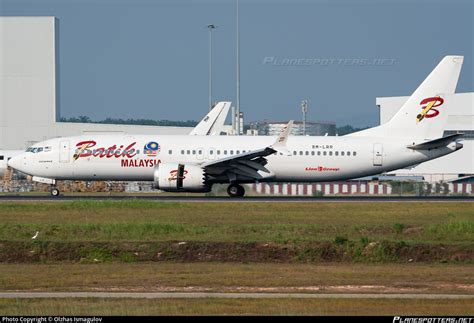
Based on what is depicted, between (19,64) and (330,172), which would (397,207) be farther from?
(19,64)

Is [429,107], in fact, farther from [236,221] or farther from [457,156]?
[457,156]

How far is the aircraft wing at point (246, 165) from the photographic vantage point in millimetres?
51250

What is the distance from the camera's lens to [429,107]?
5491 centimetres

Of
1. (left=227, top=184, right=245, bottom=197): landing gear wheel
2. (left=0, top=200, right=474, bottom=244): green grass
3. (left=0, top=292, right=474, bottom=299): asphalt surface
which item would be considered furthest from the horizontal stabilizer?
(left=0, top=292, right=474, bottom=299): asphalt surface

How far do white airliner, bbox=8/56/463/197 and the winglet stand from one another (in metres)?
0.05

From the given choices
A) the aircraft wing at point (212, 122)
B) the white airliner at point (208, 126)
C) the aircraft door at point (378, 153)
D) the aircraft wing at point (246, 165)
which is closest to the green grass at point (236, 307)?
the aircraft wing at point (246, 165)

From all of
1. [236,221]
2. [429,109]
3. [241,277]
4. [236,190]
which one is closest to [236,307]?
[241,277]

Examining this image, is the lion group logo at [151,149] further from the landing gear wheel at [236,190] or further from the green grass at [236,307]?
the green grass at [236,307]

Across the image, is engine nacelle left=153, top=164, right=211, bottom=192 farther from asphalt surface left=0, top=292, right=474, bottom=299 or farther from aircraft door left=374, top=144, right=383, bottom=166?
asphalt surface left=0, top=292, right=474, bottom=299

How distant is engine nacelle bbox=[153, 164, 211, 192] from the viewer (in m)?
50.0

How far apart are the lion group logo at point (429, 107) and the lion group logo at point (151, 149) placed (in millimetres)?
13931

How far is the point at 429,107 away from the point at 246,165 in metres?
10.6

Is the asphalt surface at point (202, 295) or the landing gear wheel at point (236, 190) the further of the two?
the landing gear wheel at point (236, 190)

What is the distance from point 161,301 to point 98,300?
49.4 inches
